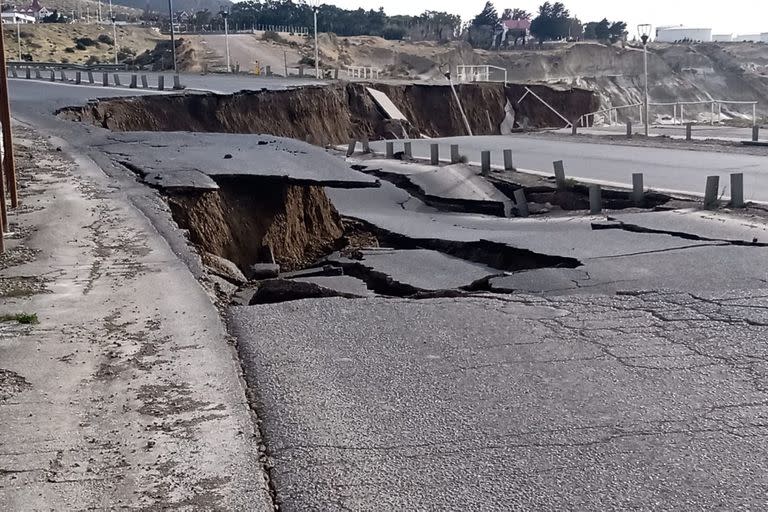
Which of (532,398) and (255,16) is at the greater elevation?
(255,16)

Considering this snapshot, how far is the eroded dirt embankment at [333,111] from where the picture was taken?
31.8 meters

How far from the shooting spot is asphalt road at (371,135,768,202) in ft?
60.1

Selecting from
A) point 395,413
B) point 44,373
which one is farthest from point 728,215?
point 44,373

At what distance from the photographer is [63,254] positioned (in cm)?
984

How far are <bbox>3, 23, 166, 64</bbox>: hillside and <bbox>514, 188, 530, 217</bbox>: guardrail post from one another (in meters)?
76.6

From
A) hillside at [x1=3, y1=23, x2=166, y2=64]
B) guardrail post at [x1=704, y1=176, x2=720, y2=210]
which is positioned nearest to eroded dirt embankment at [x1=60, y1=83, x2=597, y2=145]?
guardrail post at [x1=704, y1=176, x2=720, y2=210]

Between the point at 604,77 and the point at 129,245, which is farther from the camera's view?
the point at 604,77

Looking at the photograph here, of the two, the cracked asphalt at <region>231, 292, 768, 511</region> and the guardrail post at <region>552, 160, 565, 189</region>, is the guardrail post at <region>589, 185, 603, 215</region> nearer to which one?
the guardrail post at <region>552, 160, 565, 189</region>

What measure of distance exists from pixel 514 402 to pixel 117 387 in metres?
2.47

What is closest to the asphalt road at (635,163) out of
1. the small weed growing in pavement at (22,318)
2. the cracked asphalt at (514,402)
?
the cracked asphalt at (514,402)

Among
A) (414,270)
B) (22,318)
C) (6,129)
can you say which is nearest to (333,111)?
(6,129)

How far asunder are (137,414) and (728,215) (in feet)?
35.2

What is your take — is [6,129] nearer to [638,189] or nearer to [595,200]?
[595,200]

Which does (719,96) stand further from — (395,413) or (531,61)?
(395,413)
